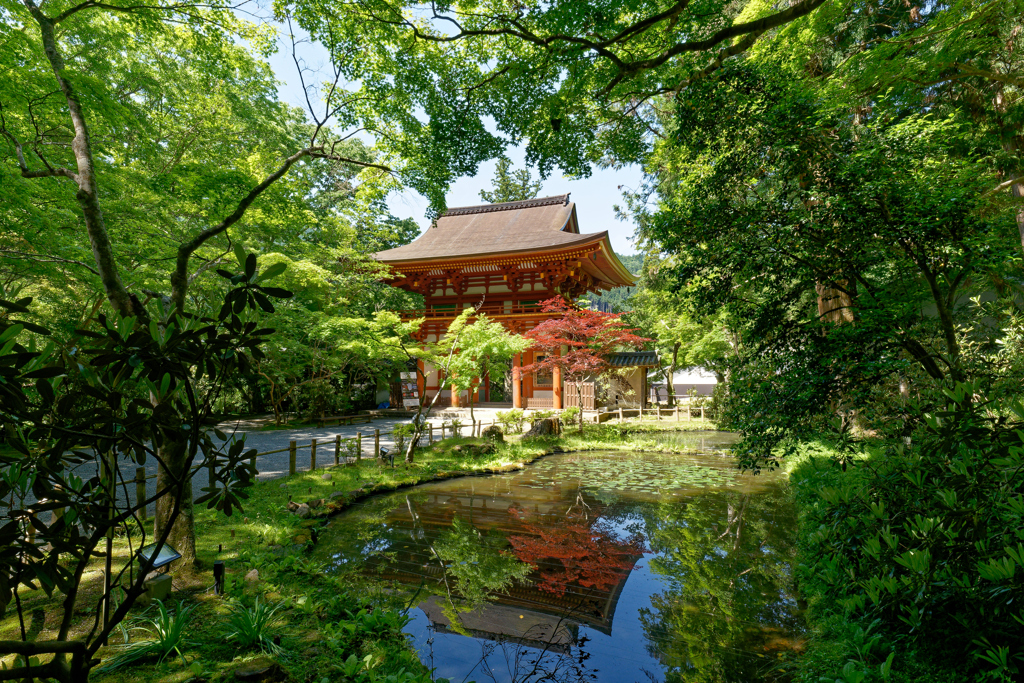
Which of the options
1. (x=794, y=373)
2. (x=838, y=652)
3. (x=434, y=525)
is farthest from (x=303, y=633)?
(x=794, y=373)

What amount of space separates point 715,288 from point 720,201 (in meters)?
0.88

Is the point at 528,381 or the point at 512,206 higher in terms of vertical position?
the point at 512,206

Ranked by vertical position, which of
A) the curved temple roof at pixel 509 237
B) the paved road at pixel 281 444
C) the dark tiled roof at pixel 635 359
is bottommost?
the paved road at pixel 281 444

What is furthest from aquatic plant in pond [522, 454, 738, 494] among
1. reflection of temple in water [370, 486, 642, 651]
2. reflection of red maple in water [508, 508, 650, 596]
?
reflection of red maple in water [508, 508, 650, 596]

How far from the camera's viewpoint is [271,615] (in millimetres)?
3664

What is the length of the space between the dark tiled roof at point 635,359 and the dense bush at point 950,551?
14.0 metres

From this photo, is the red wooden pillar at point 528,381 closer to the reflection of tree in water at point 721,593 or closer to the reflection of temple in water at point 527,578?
the reflection of temple in water at point 527,578

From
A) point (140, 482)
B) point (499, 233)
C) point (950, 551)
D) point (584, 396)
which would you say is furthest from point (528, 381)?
point (950, 551)

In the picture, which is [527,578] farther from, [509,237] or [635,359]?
[509,237]

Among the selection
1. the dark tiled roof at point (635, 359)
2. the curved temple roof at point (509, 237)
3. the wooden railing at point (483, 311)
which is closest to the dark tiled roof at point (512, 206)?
the curved temple roof at point (509, 237)

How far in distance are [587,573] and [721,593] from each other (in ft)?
4.15

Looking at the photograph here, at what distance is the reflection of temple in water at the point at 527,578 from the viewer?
3.92 m

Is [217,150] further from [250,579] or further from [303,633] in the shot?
[303,633]

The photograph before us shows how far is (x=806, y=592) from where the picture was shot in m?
4.16
